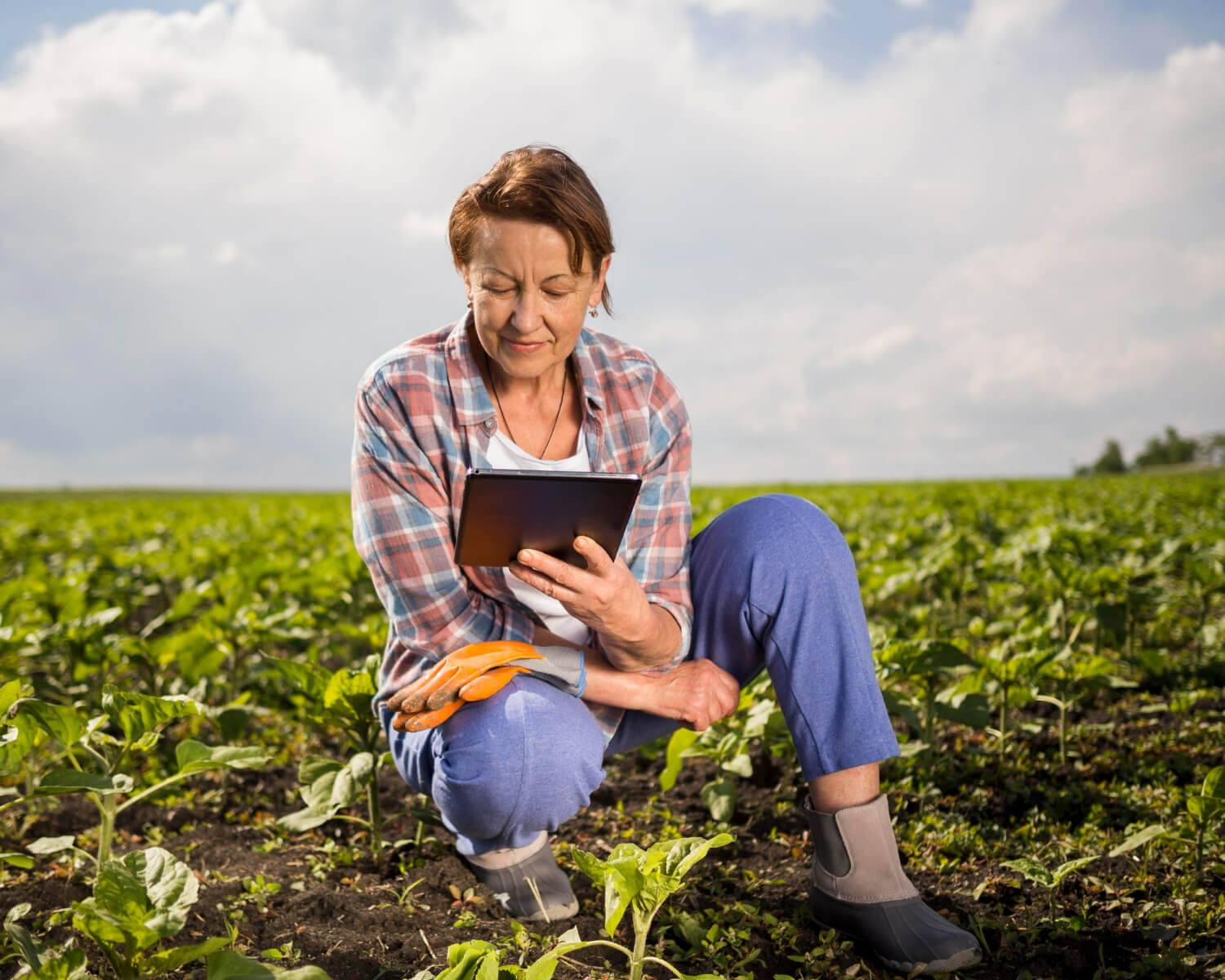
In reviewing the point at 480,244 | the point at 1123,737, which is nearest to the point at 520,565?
the point at 480,244

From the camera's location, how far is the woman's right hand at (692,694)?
2.09 meters

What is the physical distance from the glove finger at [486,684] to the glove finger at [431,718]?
0.11 ft

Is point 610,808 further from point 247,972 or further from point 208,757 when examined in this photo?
point 247,972

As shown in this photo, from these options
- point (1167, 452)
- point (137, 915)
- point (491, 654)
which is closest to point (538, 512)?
point (491, 654)

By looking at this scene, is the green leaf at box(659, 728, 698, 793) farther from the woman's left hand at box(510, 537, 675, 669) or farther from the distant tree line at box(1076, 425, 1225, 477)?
the distant tree line at box(1076, 425, 1225, 477)

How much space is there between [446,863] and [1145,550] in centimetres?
499

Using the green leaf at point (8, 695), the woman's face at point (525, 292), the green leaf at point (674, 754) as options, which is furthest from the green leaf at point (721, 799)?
the green leaf at point (8, 695)

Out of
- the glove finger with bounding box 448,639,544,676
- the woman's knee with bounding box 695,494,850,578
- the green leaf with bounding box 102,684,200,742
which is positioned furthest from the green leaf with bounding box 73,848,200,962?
the woman's knee with bounding box 695,494,850,578

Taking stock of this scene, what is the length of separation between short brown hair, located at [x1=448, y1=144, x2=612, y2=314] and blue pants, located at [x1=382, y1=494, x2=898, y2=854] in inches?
28.7

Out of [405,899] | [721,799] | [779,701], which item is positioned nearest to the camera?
[779,701]

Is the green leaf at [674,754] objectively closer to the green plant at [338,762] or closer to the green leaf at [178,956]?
the green plant at [338,762]

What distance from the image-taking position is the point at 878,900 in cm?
187

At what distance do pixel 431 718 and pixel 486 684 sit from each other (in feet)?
0.46

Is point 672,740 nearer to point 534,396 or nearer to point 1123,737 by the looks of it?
point 534,396
